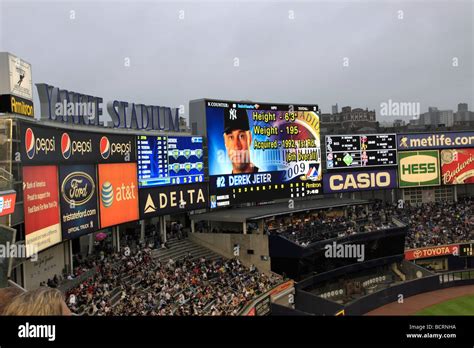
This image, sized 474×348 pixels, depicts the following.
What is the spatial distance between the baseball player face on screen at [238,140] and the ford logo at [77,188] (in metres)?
12.6

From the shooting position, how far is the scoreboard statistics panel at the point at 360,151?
1519 inches

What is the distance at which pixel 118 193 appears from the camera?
2517 cm

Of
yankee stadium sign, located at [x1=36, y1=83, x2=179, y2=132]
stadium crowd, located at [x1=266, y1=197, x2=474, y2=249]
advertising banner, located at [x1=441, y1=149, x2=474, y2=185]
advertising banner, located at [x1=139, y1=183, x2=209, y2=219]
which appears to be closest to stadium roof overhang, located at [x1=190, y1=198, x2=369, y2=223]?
stadium crowd, located at [x1=266, y1=197, x2=474, y2=249]

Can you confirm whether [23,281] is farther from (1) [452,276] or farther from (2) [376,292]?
(1) [452,276]

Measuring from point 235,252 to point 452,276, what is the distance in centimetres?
1810

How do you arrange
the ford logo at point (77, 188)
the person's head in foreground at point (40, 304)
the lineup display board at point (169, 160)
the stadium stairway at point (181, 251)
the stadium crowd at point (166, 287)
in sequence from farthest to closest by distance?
the stadium stairway at point (181, 251), the lineup display board at point (169, 160), the ford logo at point (77, 188), the stadium crowd at point (166, 287), the person's head in foreground at point (40, 304)

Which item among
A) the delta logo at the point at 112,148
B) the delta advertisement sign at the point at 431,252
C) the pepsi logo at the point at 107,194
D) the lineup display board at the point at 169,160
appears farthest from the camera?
the delta advertisement sign at the point at 431,252

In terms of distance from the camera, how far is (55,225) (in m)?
19.0

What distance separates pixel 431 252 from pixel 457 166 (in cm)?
954

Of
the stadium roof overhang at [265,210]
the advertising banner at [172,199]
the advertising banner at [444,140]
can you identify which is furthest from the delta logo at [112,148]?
the advertising banner at [444,140]

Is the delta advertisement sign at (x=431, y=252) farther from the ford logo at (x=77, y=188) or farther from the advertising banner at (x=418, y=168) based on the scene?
the ford logo at (x=77, y=188)

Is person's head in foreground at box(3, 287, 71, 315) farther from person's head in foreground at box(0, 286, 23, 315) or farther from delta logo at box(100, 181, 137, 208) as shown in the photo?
delta logo at box(100, 181, 137, 208)
